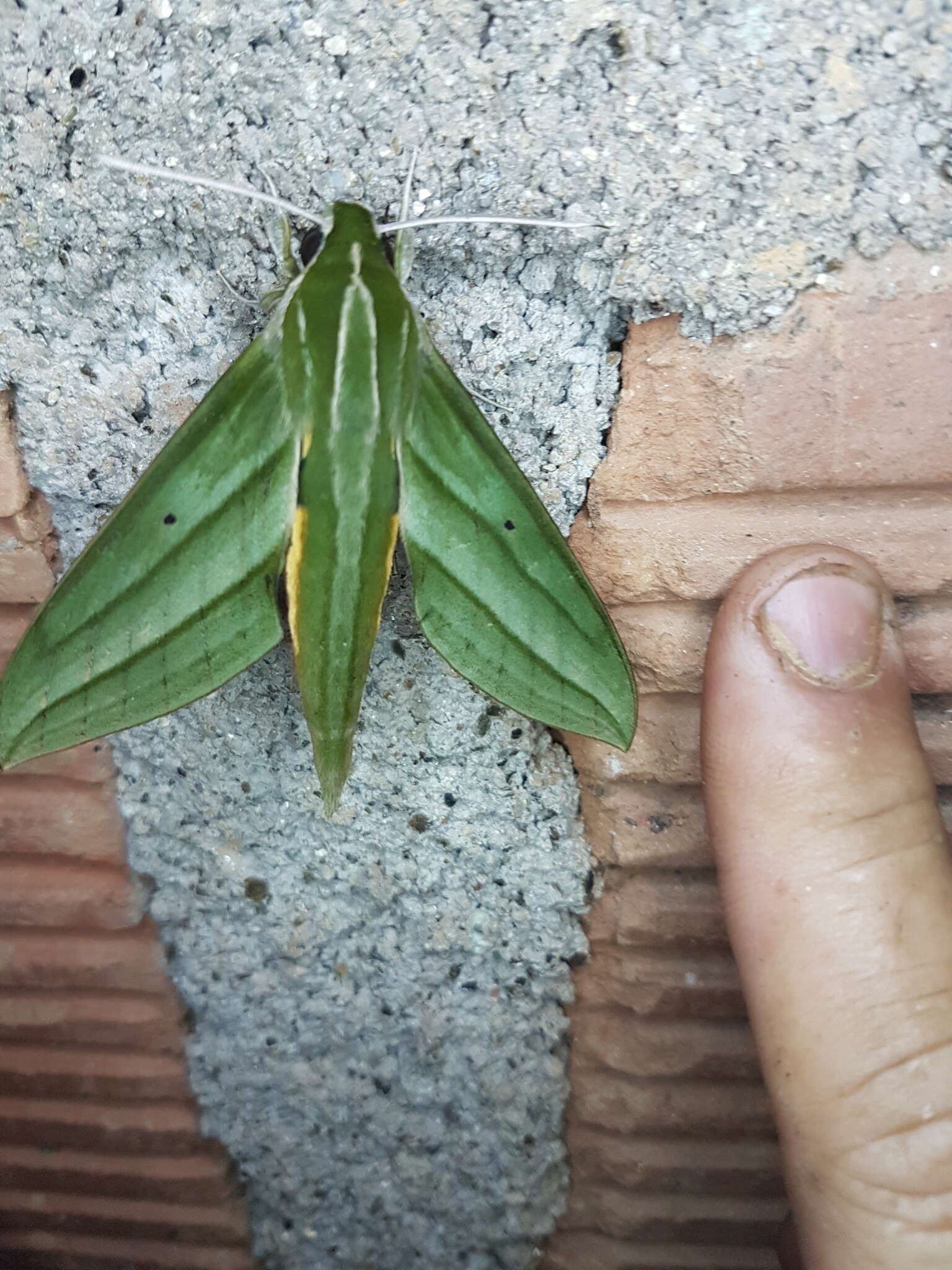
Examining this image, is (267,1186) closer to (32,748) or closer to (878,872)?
(32,748)

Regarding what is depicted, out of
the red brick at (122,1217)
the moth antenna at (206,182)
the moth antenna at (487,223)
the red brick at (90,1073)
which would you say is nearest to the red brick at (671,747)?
the moth antenna at (487,223)

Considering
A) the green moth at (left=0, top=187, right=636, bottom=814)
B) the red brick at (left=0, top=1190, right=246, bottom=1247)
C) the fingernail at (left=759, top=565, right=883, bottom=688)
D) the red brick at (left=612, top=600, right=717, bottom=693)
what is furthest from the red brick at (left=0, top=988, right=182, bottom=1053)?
the fingernail at (left=759, top=565, right=883, bottom=688)

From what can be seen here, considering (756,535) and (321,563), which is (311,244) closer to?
(321,563)

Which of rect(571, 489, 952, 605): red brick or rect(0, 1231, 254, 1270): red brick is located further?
rect(0, 1231, 254, 1270): red brick

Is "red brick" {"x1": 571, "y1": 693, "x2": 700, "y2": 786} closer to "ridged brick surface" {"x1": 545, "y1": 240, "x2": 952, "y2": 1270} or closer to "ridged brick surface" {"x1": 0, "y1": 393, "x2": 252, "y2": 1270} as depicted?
"ridged brick surface" {"x1": 545, "y1": 240, "x2": 952, "y2": 1270}

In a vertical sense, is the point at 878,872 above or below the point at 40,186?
below

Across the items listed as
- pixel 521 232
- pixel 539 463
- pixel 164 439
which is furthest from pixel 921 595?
pixel 164 439
